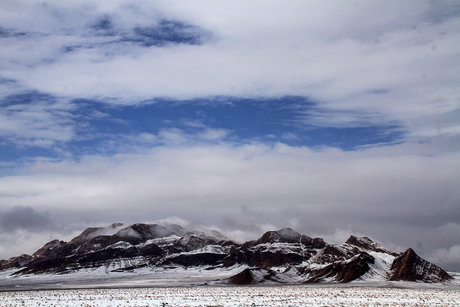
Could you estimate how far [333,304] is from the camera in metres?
Answer: 66.8

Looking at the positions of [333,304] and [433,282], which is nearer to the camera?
[333,304]

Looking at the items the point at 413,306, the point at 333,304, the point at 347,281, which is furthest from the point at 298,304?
the point at 347,281

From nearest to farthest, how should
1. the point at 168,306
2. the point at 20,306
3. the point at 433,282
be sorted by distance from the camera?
the point at 168,306 → the point at 20,306 → the point at 433,282

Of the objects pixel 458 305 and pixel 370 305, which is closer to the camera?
pixel 370 305

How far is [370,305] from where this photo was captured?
66.2 m

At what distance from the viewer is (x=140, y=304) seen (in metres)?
68.8

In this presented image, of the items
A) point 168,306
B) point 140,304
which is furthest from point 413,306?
point 140,304

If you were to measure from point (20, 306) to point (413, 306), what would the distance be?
5791cm

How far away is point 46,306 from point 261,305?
32.8 metres

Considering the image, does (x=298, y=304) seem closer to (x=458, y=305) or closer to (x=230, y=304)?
(x=230, y=304)

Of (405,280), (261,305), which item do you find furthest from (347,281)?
(261,305)

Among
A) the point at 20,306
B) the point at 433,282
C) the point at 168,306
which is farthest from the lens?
the point at 433,282

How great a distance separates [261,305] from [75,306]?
27.7m

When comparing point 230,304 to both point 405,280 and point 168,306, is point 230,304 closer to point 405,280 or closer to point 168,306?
point 168,306
